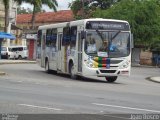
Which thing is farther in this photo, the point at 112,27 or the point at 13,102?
the point at 112,27

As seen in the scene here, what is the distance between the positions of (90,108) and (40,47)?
72.0 feet

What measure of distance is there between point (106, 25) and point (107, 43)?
100 centimetres

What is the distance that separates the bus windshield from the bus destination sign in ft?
0.82

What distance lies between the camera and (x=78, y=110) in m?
14.4

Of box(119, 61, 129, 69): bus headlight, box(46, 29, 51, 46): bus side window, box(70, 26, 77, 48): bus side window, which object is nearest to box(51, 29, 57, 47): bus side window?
box(46, 29, 51, 46): bus side window

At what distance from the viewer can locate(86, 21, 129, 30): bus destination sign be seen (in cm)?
2825

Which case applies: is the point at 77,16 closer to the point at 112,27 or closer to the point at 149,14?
the point at 149,14

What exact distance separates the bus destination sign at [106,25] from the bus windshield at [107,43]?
0.25 meters

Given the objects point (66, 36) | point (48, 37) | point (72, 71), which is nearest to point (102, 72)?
point (72, 71)

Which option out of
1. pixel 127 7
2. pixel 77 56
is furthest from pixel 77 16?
pixel 77 56

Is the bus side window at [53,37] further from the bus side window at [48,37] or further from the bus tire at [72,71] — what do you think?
the bus tire at [72,71]

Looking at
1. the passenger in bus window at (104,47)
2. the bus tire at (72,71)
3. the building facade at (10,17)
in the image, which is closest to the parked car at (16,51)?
the building facade at (10,17)

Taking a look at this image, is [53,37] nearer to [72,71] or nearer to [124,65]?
[72,71]

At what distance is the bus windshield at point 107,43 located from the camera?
28.1 meters
